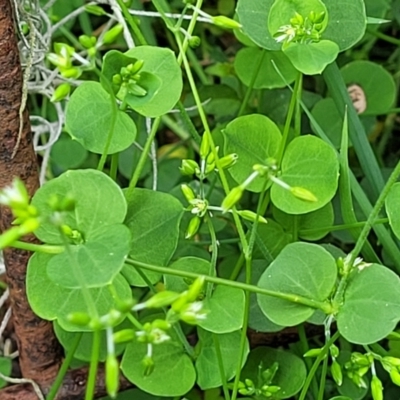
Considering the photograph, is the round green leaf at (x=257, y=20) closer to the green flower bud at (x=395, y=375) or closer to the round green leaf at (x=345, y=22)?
the round green leaf at (x=345, y=22)

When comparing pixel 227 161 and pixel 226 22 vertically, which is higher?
pixel 226 22

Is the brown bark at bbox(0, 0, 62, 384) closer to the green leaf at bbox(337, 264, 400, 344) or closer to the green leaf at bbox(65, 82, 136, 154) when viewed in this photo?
the green leaf at bbox(65, 82, 136, 154)

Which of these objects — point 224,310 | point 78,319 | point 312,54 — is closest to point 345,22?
point 312,54

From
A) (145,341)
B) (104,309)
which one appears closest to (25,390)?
(104,309)

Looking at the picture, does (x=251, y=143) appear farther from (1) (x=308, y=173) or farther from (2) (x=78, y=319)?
(2) (x=78, y=319)

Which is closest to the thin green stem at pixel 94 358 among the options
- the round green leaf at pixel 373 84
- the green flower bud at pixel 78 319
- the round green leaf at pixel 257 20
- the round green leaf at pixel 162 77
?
the green flower bud at pixel 78 319

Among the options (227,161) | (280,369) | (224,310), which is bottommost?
(280,369)
